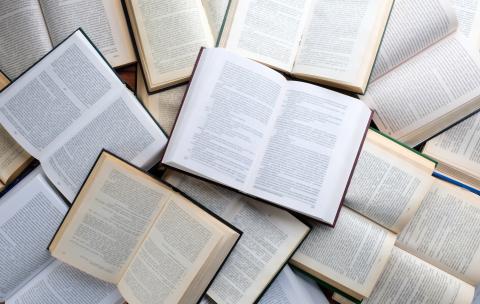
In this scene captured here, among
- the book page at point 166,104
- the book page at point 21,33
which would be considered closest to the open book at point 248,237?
the book page at point 166,104

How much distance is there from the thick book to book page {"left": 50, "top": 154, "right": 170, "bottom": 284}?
1.42 ft

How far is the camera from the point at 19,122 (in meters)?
1.17

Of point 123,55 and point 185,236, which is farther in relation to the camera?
point 123,55

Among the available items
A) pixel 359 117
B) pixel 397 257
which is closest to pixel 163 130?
pixel 359 117

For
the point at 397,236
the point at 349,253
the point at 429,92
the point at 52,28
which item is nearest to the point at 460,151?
the point at 429,92

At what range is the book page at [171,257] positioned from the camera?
1.08 metres

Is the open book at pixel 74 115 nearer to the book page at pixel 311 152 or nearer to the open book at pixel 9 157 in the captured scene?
the open book at pixel 9 157

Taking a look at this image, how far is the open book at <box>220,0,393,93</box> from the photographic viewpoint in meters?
1.14

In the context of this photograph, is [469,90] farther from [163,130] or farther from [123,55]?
[123,55]

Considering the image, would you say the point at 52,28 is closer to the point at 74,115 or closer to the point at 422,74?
the point at 74,115

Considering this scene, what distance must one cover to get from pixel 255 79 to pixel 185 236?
17.3 inches

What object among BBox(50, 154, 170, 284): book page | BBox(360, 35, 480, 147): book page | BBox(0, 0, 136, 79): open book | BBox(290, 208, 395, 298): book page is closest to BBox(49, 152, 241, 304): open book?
BBox(50, 154, 170, 284): book page

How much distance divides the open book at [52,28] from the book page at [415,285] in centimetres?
94

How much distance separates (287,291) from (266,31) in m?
0.72
